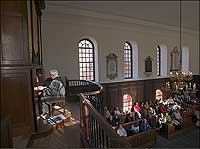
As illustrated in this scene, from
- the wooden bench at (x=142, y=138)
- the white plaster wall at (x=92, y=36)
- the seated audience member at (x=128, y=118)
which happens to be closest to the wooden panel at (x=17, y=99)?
the wooden bench at (x=142, y=138)

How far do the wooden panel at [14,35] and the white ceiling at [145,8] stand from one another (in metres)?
5.72

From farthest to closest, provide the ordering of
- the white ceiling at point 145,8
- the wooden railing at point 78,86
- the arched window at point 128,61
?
the arched window at point 128,61 < the wooden railing at point 78,86 < the white ceiling at point 145,8

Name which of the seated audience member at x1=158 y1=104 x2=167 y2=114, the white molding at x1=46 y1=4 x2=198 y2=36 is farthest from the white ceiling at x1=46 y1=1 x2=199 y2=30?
the seated audience member at x1=158 y1=104 x2=167 y2=114

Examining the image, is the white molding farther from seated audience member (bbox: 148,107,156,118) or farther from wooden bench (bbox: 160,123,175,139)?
wooden bench (bbox: 160,123,175,139)

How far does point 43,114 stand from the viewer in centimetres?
507

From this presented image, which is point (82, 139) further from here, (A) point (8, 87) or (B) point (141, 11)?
(B) point (141, 11)

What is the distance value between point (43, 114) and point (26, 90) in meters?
1.88

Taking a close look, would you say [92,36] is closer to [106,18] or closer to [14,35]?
[106,18]

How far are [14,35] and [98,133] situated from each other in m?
2.06

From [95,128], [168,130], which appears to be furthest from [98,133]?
[168,130]

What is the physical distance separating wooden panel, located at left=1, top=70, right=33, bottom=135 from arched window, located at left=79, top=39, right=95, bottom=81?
7824 mm

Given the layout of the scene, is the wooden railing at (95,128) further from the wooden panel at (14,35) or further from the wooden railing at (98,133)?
the wooden panel at (14,35)

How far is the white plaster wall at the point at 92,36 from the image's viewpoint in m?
9.60

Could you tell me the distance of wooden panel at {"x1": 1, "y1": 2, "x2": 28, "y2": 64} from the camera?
3086 millimetres
